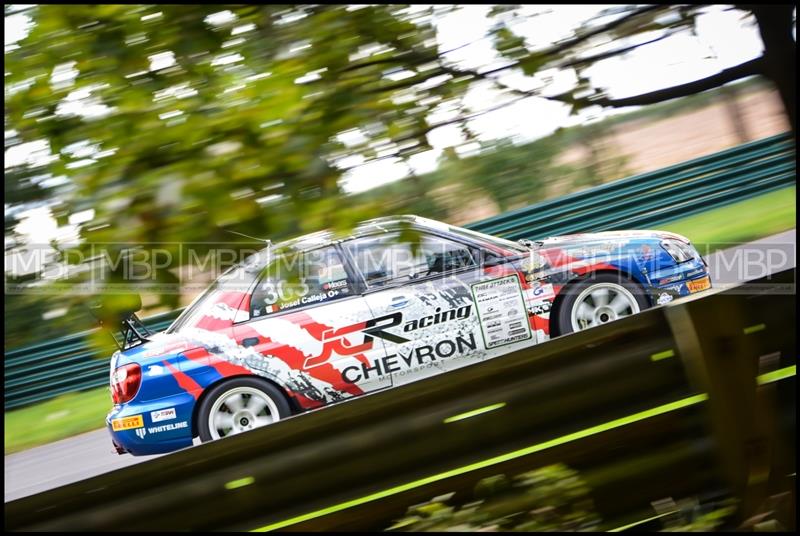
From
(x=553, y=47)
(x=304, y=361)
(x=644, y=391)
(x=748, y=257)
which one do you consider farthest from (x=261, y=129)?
(x=748, y=257)

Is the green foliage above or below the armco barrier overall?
below

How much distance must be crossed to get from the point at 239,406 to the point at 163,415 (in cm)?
55

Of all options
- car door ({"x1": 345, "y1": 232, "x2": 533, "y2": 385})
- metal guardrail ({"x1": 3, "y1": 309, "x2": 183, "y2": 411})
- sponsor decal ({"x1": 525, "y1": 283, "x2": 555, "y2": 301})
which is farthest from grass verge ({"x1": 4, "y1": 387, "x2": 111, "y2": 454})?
sponsor decal ({"x1": 525, "y1": 283, "x2": 555, "y2": 301})

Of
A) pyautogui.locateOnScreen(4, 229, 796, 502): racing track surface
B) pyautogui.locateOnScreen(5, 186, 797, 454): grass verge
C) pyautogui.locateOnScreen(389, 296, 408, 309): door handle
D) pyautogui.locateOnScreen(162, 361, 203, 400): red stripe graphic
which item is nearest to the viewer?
pyautogui.locateOnScreen(162, 361, 203, 400): red stripe graphic

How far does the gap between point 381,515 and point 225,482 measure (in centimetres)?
57

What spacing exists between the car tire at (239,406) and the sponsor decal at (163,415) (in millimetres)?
185

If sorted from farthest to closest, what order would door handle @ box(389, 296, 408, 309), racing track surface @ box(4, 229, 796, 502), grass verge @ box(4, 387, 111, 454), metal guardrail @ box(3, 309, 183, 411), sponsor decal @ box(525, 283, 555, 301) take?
1. metal guardrail @ box(3, 309, 183, 411)
2. grass verge @ box(4, 387, 111, 454)
3. racing track surface @ box(4, 229, 796, 502)
4. sponsor decal @ box(525, 283, 555, 301)
5. door handle @ box(389, 296, 408, 309)

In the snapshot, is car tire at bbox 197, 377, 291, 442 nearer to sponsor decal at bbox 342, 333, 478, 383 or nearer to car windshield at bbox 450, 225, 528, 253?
sponsor decal at bbox 342, 333, 478, 383

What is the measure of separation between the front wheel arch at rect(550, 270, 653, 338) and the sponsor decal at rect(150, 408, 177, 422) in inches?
114

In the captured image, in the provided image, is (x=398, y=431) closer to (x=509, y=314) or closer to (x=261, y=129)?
(x=261, y=129)

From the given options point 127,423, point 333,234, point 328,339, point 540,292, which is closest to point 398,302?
point 328,339

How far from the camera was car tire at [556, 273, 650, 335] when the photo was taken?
6836mm

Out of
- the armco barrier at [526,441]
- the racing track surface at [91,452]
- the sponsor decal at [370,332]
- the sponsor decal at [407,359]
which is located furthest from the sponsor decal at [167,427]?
the armco barrier at [526,441]

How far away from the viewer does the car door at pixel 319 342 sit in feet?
21.5
